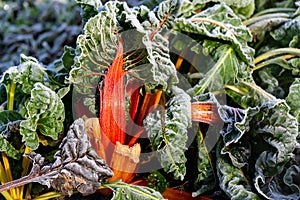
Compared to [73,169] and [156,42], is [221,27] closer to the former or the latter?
[156,42]

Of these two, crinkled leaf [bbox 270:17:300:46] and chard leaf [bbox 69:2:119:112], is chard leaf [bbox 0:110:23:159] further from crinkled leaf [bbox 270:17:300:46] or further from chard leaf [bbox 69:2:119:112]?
crinkled leaf [bbox 270:17:300:46]

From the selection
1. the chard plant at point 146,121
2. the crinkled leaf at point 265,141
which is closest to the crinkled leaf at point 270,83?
the chard plant at point 146,121

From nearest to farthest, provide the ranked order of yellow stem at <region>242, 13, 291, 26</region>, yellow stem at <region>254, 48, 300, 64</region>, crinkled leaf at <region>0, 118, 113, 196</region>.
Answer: crinkled leaf at <region>0, 118, 113, 196</region>, yellow stem at <region>254, 48, 300, 64</region>, yellow stem at <region>242, 13, 291, 26</region>

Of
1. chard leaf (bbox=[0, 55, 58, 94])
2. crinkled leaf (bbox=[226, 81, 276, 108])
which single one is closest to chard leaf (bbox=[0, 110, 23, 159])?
chard leaf (bbox=[0, 55, 58, 94])

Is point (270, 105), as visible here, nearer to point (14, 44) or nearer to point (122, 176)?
point (122, 176)

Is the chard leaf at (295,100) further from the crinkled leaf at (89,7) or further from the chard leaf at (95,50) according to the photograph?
the crinkled leaf at (89,7)

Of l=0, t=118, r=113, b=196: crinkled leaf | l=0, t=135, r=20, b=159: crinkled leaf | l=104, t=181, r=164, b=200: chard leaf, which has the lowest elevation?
Result: l=104, t=181, r=164, b=200: chard leaf
